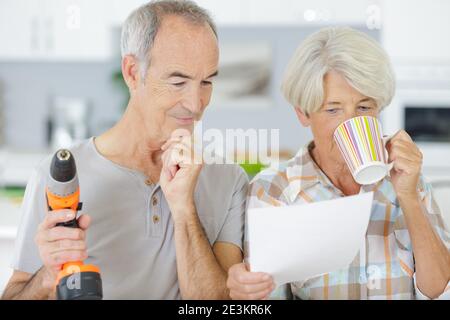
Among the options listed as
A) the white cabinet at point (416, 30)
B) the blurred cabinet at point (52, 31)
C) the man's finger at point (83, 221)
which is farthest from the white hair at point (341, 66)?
the blurred cabinet at point (52, 31)

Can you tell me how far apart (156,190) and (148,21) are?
24 centimetres

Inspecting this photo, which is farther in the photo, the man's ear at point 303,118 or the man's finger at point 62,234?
the man's ear at point 303,118

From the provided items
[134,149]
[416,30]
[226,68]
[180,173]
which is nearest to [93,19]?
[226,68]

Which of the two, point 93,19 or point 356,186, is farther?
point 93,19

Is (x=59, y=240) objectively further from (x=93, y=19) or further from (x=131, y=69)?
(x=93, y=19)

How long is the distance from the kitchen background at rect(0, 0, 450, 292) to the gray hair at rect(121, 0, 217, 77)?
1.03 meters

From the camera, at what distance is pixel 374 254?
0.91 metres

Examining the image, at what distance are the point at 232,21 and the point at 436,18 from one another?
2.77 feet

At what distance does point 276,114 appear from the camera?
279 centimetres

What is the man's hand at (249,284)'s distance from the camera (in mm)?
761

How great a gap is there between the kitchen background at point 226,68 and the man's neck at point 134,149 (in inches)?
38.0

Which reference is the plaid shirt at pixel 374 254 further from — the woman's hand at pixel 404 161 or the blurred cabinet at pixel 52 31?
the blurred cabinet at pixel 52 31

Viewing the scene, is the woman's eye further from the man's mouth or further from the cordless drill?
the cordless drill
